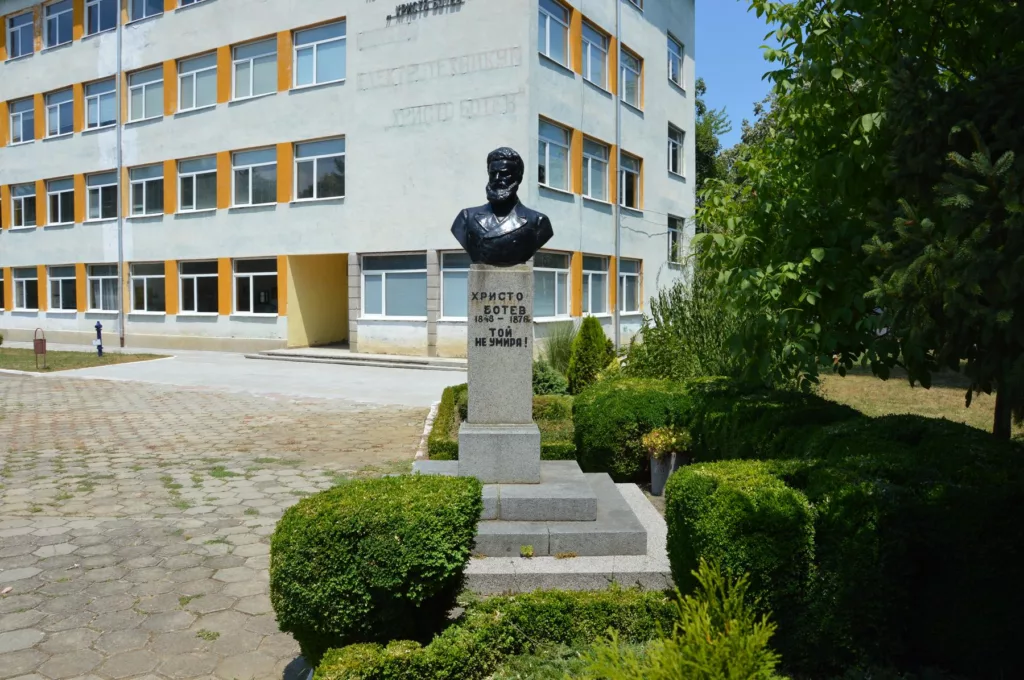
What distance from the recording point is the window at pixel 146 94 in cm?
2684

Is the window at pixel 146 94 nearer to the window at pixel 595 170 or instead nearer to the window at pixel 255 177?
the window at pixel 255 177

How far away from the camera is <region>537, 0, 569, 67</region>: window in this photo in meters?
20.7

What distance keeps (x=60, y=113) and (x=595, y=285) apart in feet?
73.2

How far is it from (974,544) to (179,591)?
486 cm

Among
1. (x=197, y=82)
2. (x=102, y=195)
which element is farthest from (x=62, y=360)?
(x=197, y=82)

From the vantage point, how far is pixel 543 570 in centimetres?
544

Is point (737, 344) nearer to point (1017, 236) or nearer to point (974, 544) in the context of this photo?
point (974, 544)

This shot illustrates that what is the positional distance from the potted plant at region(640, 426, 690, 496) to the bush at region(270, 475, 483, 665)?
4.18 meters

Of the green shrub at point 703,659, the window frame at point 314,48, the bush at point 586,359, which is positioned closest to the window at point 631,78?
the window frame at point 314,48

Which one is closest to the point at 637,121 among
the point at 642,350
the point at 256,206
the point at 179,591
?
the point at 256,206

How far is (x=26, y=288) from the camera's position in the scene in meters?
32.2

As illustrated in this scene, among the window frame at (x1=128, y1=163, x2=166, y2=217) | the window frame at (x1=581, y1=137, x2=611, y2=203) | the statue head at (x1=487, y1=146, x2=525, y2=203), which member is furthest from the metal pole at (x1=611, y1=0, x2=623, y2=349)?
the statue head at (x1=487, y1=146, x2=525, y2=203)

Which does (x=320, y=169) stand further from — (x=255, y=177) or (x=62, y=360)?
(x=62, y=360)

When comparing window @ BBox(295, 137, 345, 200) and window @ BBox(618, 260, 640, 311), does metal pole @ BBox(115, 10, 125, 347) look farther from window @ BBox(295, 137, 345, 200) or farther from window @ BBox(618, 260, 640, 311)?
window @ BBox(618, 260, 640, 311)
